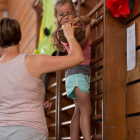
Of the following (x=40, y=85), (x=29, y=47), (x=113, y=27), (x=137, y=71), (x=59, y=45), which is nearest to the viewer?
(x=40, y=85)

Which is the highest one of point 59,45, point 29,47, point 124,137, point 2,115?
point 29,47

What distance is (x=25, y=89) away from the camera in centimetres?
111

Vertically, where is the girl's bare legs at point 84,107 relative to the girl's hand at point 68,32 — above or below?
below

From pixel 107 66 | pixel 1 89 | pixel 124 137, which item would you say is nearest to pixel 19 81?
pixel 1 89

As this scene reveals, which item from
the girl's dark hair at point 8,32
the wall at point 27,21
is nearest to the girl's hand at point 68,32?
the girl's dark hair at point 8,32

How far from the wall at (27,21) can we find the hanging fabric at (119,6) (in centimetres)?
245

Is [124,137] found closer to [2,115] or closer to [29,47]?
[2,115]

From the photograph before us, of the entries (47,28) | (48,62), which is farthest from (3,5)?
(48,62)

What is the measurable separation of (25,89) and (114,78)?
68 cm

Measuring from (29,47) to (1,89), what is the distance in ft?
10.5

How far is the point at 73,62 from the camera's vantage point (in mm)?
1112

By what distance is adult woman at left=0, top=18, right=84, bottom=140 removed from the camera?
41.6 inches

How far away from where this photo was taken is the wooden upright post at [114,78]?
4.90ft

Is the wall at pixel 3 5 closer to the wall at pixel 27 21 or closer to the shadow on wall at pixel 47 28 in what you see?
the wall at pixel 27 21
